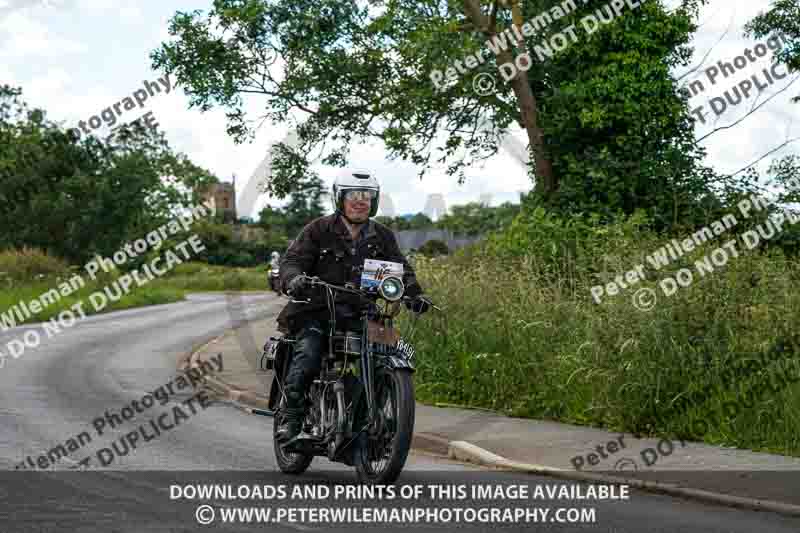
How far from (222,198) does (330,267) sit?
9169 centimetres

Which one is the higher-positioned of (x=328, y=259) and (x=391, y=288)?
(x=328, y=259)

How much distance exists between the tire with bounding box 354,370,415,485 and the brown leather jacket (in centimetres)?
84

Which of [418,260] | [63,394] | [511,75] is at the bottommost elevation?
[63,394]

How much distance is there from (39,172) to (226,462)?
63650mm

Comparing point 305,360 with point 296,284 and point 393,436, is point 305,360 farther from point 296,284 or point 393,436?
point 393,436

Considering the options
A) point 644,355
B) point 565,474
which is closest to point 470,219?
point 644,355

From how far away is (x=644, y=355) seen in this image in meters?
12.1

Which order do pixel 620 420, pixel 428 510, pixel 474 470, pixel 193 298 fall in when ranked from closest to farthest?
pixel 428 510 < pixel 474 470 < pixel 620 420 < pixel 193 298

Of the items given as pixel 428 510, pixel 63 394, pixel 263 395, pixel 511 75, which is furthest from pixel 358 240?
pixel 511 75

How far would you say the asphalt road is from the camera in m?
7.81

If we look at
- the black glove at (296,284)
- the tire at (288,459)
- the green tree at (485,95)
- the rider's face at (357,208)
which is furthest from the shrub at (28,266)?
the black glove at (296,284)

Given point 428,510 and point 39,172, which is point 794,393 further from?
point 39,172

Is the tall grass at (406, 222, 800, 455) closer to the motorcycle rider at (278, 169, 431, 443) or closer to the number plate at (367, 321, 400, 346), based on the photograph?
the motorcycle rider at (278, 169, 431, 443)

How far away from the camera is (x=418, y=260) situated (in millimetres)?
20000
